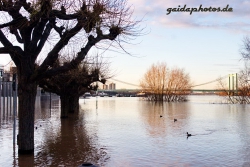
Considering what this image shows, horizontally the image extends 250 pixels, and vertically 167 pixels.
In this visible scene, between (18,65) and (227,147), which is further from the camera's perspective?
(227,147)

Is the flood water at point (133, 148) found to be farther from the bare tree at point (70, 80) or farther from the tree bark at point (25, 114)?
the bare tree at point (70, 80)

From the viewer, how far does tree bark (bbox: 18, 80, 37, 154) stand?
1022 cm

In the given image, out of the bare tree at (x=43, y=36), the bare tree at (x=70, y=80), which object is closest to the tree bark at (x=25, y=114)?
the bare tree at (x=43, y=36)

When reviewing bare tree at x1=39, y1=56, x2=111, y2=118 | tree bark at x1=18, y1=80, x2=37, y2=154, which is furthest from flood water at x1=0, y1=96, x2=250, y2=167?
bare tree at x1=39, y1=56, x2=111, y2=118

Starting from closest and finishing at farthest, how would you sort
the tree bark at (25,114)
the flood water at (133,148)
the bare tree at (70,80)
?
1. the flood water at (133,148)
2. the tree bark at (25,114)
3. the bare tree at (70,80)

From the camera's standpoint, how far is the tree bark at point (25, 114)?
1022 cm

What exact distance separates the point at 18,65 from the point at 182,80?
2278 inches

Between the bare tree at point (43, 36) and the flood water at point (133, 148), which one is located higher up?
the bare tree at point (43, 36)

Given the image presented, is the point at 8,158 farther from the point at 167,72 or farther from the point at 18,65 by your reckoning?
the point at 167,72

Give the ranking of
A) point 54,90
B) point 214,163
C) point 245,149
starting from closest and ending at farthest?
point 214,163 < point 245,149 < point 54,90

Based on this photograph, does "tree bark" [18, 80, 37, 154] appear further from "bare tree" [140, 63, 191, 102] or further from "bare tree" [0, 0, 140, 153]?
"bare tree" [140, 63, 191, 102]

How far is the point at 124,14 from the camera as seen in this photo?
402 inches

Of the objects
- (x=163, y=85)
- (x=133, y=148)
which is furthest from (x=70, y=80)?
(x=163, y=85)

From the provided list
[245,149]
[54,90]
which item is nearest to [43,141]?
[245,149]
